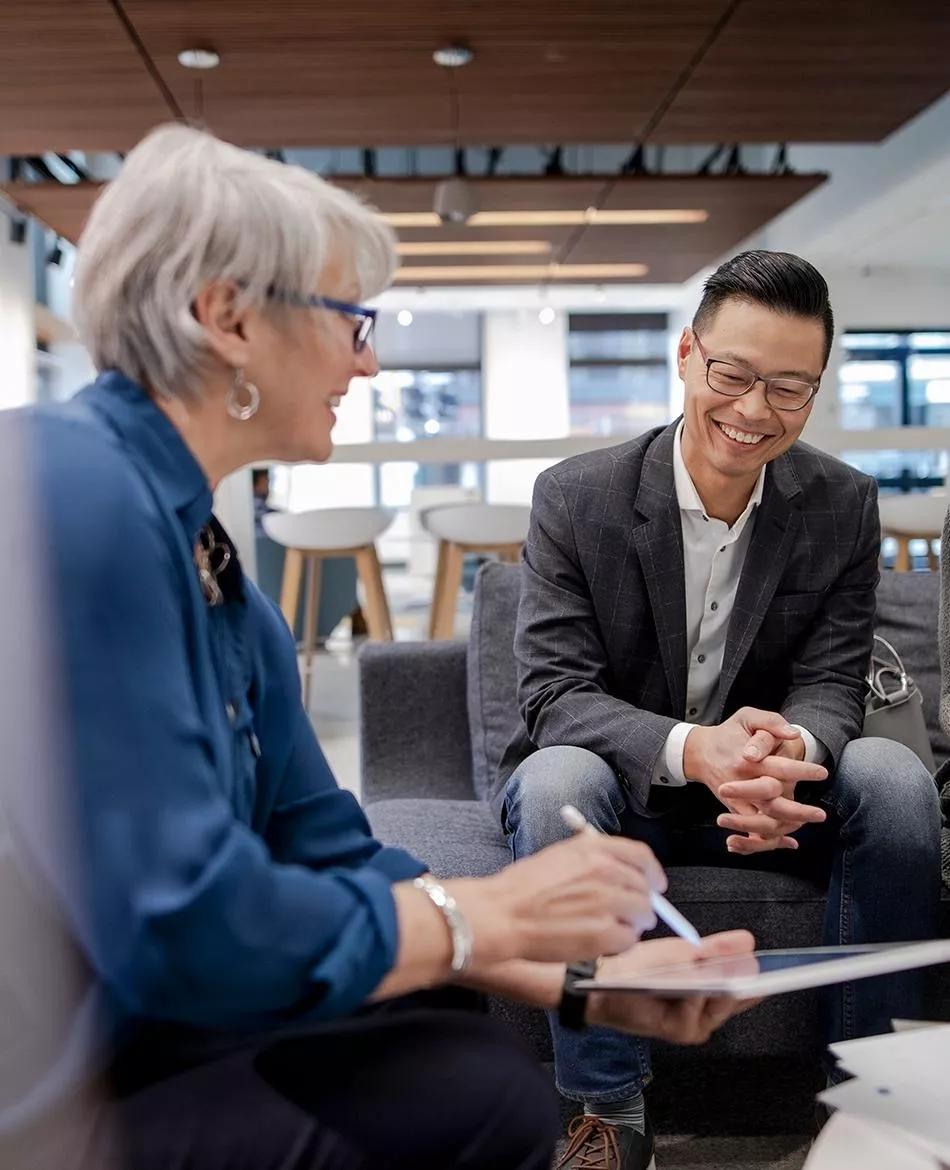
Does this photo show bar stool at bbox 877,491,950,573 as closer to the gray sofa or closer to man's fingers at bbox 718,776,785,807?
the gray sofa

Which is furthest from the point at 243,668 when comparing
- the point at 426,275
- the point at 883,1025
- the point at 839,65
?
the point at 426,275

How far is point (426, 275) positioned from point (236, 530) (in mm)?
4304

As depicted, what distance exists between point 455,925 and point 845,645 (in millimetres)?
1140

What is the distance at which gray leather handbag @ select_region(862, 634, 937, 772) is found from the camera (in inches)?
75.9

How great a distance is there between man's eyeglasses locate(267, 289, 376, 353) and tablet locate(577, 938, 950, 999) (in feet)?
1.81

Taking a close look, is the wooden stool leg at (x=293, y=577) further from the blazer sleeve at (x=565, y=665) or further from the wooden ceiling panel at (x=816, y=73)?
the blazer sleeve at (x=565, y=665)

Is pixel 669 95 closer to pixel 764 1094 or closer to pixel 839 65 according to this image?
pixel 839 65

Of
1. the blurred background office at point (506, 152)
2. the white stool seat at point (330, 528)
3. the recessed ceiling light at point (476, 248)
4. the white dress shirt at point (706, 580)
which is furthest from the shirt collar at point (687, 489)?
the recessed ceiling light at point (476, 248)

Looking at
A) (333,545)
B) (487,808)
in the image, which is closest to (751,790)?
(487,808)

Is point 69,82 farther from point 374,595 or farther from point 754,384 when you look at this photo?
point 754,384

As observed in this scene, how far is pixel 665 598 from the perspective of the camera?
1.78 m

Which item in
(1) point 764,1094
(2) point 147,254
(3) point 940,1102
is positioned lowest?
(1) point 764,1094

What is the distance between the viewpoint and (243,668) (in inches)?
39.1

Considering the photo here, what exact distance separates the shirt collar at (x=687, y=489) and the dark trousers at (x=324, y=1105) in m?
1.05
